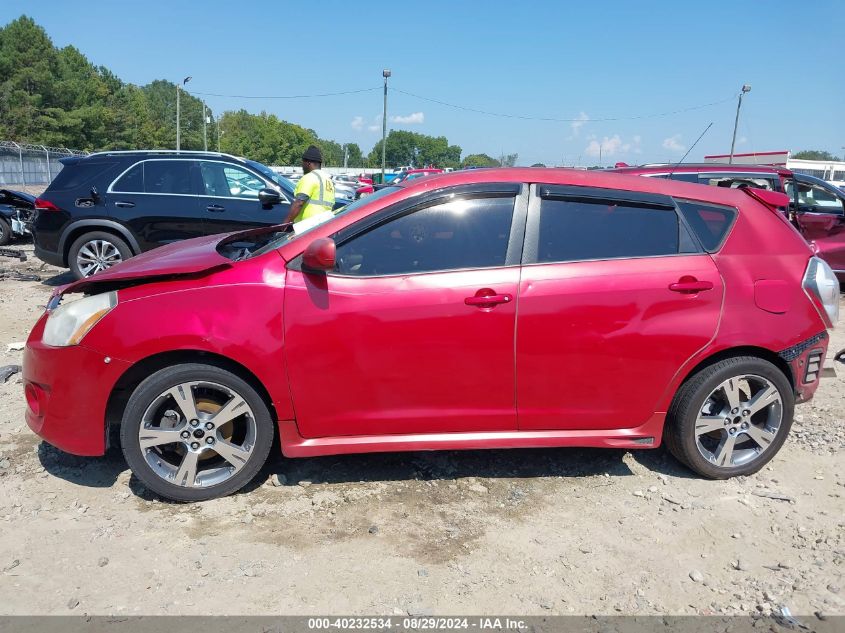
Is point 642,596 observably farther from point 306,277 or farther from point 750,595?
point 306,277

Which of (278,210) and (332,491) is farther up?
(278,210)

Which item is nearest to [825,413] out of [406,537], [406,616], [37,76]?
[406,537]

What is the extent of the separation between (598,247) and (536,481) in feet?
4.67

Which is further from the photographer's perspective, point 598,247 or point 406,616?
point 598,247

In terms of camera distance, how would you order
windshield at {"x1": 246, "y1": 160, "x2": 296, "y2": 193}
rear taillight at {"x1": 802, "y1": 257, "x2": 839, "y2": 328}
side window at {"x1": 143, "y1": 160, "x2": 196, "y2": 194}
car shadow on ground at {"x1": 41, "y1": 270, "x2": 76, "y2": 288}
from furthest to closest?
car shadow on ground at {"x1": 41, "y1": 270, "x2": 76, "y2": 288} → windshield at {"x1": 246, "y1": 160, "x2": 296, "y2": 193} → side window at {"x1": 143, "y1": 160, "x2": 196, "y2": 194} → rear taillight at {"x1": 802, "y1": 257, "x2": 839, "y2": 328}

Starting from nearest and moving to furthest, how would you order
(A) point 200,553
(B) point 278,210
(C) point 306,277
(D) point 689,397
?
(A) point 200,553 < (C) point 306,277 < (D) point 689,397 < (B) point 278,210

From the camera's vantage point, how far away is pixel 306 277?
332cm

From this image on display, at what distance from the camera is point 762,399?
3711mm

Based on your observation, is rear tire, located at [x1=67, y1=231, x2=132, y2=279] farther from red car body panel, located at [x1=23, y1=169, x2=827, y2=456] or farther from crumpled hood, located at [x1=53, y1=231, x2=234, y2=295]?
red car body panel, located at [x1=23, y1=169, x2=827, y2=456]

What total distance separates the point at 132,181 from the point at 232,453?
6235mm

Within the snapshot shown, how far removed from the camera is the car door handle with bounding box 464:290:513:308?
10.9 ft

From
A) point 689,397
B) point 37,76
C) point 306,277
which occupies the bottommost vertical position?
point 689,397

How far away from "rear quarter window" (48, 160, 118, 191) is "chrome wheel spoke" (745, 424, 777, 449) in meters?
8.04

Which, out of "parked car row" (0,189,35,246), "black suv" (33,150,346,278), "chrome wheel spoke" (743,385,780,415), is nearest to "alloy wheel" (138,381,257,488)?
"chrome wheel spoke" (743,385,780,415)
